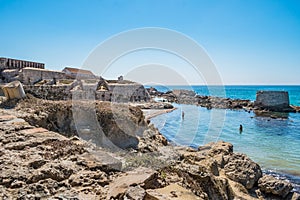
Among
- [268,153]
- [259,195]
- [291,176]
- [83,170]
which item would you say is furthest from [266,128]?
[83,170]

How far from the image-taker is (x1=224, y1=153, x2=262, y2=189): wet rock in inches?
435

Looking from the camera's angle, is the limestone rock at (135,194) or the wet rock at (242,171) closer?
the limestone rock at (135,194)

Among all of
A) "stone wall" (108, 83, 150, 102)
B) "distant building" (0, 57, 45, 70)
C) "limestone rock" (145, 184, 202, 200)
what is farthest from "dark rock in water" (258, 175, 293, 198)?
"distant building" (0, 57, 45, 70)

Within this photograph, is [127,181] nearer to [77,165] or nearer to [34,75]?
[77,165]

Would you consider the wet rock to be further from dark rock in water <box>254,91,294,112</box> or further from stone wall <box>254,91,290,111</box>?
stone wall <box>254,91,290,111</box>

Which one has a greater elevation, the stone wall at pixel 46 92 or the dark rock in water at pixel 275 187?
the stone wall at pixel 46 92

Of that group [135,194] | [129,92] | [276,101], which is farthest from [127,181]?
[276,101]

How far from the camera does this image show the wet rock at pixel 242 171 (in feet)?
36.2

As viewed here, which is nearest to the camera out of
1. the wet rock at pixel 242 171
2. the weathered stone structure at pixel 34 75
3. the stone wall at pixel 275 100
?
the wet rock at pixel 242 171

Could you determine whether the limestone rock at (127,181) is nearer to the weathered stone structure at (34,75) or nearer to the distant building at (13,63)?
the weathered stone structure at (34,75)

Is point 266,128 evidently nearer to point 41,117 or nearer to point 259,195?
point 259,195

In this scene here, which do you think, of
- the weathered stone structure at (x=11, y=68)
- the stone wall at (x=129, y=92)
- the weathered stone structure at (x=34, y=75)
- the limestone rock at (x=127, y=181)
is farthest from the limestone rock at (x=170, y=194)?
the stone wall at (x=129, y=92)

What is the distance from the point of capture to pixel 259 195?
421 inches

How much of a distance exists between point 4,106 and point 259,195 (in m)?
11.4
